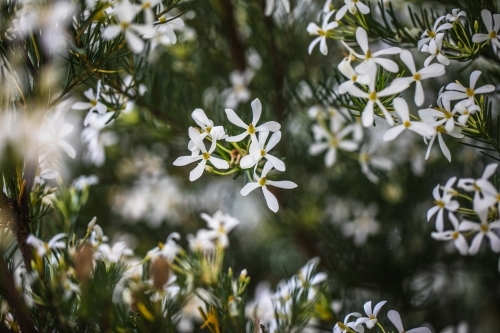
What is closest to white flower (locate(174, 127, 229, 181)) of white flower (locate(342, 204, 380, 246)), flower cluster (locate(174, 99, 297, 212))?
flower cluster (locate(174, 99, 297, 212))

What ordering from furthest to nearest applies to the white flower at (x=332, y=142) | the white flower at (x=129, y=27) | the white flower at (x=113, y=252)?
the white flower at (x=332, y=142), the white flower at (x=113, y=252), the white flower at (x=129, y=27)

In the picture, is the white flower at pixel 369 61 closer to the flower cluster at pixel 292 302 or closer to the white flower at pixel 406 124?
the white flower at pixel 406 124

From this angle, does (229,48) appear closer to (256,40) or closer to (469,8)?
(256,40)

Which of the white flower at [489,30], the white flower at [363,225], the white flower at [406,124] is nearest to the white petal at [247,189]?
the white flower at [406,124]

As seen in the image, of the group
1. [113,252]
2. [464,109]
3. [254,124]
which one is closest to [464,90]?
[464,109]

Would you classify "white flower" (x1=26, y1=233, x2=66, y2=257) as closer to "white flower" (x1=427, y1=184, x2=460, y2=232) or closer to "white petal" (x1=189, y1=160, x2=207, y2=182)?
"white petal" (x1=189, y1=160, x2=207, y2=182)

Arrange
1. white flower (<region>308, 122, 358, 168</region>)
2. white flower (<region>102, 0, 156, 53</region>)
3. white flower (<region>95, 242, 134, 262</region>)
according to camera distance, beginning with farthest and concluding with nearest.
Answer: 1. white flower (<region>308, 122, 358, 168</region>)
2. white flower (<region>95, 242, 134, 262</region>)
3. white flower (<region>102, 0, 156, 53</region>)

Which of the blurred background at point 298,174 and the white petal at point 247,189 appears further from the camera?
the blurred background at point 298,174
